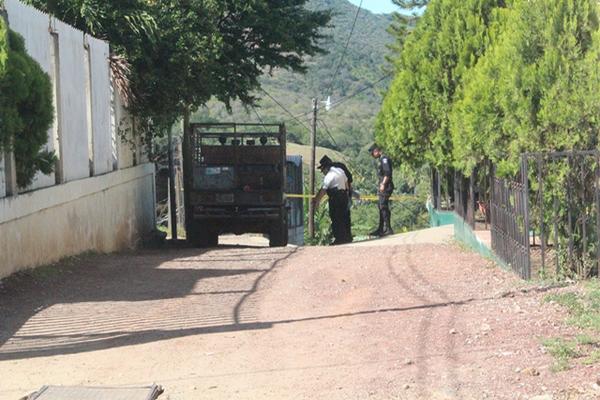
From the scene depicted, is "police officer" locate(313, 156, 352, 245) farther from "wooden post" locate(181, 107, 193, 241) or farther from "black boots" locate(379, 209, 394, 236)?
"wooden post" locate(181, 107, 193, 241)

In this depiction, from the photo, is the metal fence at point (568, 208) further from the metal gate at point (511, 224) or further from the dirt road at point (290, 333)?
the dirt road at point (290, 333)

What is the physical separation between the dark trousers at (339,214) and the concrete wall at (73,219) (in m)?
3.94

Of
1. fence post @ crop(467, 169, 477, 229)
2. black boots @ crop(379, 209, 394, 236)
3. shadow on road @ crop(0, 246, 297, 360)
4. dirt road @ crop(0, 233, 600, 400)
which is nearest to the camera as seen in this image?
dirt road @ crop(0, 233, 600, 400)

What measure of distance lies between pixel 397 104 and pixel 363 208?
42.6 metres

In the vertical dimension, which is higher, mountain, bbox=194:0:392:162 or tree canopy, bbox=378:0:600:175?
mountain, bbox=194:0:392:162

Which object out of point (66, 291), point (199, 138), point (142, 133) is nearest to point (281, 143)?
point (199, 138)

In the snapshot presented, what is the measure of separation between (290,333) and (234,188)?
39.9 ft

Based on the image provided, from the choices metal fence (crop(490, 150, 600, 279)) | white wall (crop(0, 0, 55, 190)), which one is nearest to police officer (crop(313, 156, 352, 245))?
white wall (crop(0, 0, 55, 190))

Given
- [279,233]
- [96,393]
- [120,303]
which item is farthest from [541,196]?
[279,233]

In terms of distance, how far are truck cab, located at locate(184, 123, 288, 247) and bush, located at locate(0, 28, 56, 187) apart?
29.2 feet

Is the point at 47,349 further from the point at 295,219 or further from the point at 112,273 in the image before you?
the point at 295,219

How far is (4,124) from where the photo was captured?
9.62m

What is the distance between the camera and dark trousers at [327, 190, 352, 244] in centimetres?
1864

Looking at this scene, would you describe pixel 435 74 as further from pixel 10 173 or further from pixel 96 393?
pixel 96 393
